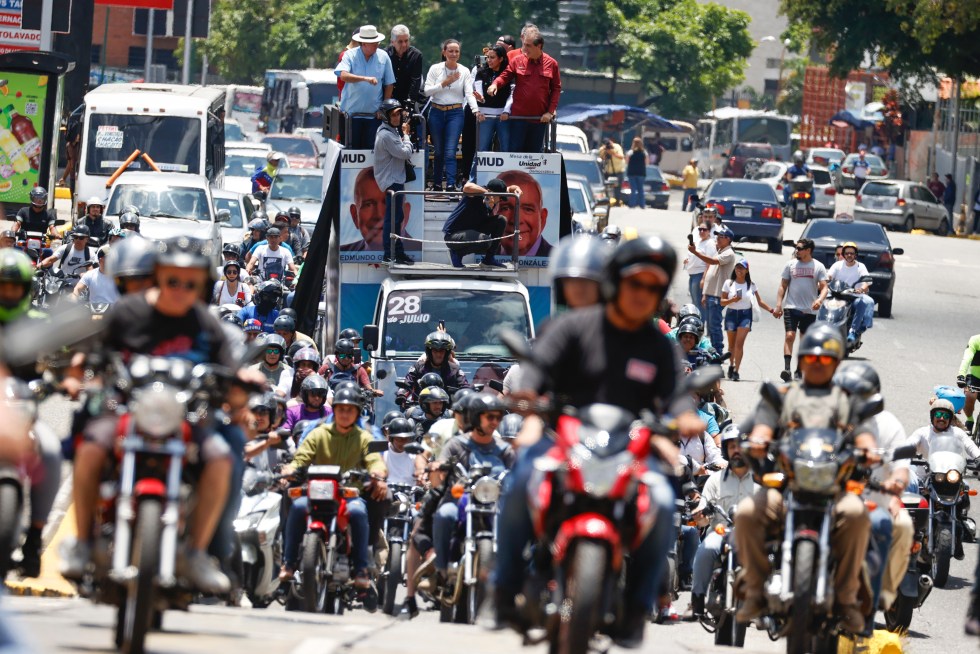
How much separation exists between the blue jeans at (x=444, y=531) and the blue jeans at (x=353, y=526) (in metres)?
0.51

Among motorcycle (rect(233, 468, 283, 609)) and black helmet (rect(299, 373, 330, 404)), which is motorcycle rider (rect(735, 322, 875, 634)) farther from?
black helmet (rect(299, 373, 330, 404))

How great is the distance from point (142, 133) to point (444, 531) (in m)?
22.5

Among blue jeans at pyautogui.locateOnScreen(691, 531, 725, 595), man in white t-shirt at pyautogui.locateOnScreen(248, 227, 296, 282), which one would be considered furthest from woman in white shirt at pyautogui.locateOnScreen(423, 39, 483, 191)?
blue jeans at pyautogui.locateOnScreen(691, 531, 725, 595)

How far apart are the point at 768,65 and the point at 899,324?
86513 millimetres

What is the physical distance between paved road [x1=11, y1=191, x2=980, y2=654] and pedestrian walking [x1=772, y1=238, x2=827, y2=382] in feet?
3.38

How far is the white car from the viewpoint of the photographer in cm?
2720

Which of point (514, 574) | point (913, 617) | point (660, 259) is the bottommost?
point (913, 617)

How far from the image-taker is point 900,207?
168ft

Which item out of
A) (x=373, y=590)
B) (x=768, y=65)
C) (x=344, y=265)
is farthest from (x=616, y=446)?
→ (x=768, y=65)

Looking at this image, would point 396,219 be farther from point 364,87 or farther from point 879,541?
point 879,541

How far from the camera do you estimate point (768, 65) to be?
117 metres

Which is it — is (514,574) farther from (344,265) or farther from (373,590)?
(344,265)

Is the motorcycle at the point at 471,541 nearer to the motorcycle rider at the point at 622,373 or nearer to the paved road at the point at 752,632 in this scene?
the paved road at the point at 752,632

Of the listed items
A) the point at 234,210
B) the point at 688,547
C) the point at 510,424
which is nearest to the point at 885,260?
the point at 234,210
